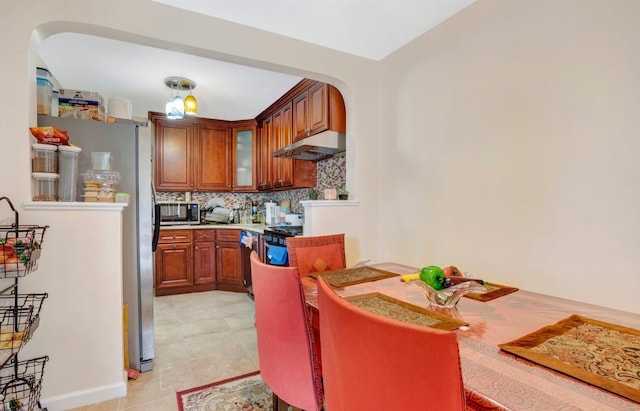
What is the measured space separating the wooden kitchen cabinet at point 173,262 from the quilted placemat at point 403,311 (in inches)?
132

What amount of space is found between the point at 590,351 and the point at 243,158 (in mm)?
4591

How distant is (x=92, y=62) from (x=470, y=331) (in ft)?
12.2

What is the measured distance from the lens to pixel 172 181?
4469mm

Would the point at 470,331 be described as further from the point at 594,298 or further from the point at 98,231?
the point at 98,231

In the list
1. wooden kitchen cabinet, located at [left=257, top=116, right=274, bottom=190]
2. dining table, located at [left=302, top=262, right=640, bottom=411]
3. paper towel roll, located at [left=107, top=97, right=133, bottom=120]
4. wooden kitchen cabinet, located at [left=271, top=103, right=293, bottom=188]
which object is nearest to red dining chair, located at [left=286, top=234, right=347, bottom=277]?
dining table, located at [left=302, top=262, right=640, bottom=411]

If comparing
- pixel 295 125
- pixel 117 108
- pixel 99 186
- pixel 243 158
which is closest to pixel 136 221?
pixel 99 186

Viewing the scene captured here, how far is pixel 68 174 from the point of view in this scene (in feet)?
6.17

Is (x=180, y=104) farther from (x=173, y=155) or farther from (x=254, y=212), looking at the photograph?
(x=254, y=212)

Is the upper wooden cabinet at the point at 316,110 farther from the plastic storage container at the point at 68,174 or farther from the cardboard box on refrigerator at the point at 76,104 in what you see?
the plastic storage container at the point at 68,174

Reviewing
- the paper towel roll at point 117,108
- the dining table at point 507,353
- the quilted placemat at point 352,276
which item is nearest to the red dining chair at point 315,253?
the quilted placemat at point 352,276

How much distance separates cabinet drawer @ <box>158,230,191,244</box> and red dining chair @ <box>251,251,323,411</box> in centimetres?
318

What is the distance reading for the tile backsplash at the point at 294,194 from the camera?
3523 millimetres

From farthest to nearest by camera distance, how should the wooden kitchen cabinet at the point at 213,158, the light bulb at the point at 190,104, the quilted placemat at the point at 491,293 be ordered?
the wooden kitchen cabinet at the point at 213,158 < the light bulb at the point at 190,104 < the quilted placemat at the point at 491,293

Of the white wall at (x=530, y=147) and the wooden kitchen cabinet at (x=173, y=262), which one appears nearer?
the white wall at (x=530, y=147)
